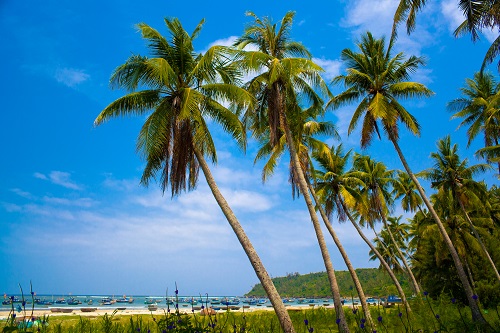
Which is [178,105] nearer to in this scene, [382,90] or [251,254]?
[251,254]

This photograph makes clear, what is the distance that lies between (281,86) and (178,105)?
16.2ft

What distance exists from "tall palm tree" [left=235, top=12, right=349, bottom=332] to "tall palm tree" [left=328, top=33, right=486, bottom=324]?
10.3ft

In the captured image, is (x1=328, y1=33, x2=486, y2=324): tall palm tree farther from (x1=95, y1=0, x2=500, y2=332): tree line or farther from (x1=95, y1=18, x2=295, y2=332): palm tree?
(x1=95, y1=18, x2=295, y2=332): palm tree

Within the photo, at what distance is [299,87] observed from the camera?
16609 mm

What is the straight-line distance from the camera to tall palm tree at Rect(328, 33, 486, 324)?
1817 centimetres

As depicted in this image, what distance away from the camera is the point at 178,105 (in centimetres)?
1220

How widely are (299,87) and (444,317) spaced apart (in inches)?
493

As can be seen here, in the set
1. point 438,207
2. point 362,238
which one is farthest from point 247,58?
point 438,207

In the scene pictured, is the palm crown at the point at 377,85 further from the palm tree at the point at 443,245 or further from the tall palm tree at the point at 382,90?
the palm tree at the point at 443,245

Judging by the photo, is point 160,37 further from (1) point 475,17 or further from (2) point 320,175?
(2) point 320,175

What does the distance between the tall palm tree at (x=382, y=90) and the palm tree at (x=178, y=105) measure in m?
8.15

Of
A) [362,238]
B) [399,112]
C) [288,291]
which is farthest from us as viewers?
[288,291]


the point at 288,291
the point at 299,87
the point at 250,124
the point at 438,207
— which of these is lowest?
the point at 288,291

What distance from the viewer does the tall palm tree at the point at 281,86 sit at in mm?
13938
